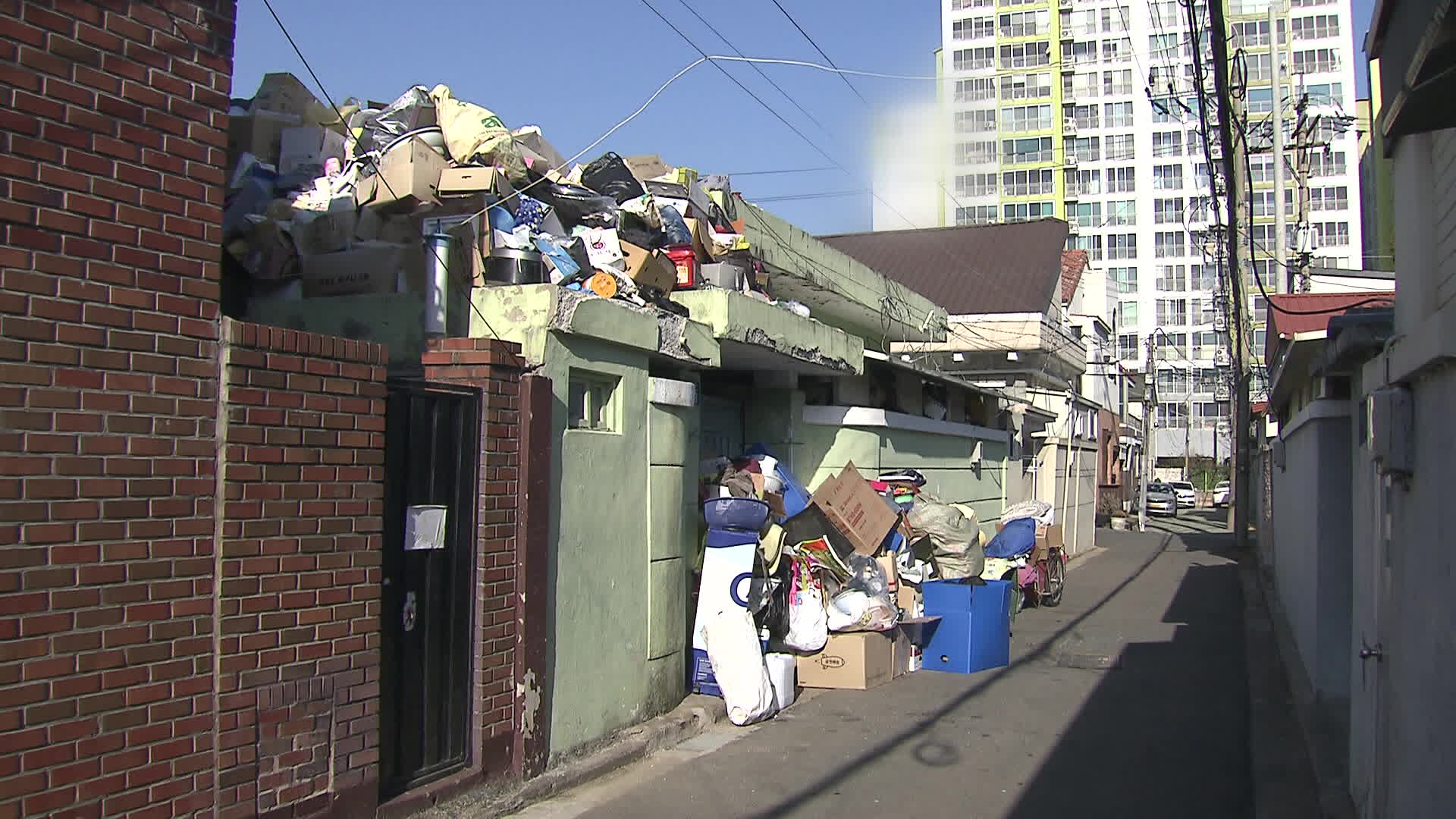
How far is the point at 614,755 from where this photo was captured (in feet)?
23.6

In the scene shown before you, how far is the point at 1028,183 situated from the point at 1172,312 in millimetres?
13091

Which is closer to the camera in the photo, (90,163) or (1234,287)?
(90,163)

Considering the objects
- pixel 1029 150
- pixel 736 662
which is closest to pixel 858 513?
pixel 736 662

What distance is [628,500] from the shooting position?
25.7 feet

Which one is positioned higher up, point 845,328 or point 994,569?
point 845,328

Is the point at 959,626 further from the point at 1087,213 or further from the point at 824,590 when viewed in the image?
the point at 1087,213

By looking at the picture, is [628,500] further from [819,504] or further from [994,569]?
[994,569]

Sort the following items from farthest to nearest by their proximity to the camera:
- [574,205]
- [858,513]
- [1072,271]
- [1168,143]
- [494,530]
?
[1168,143] → [1072,271] → [858,513] → [574,205] → [494,530]

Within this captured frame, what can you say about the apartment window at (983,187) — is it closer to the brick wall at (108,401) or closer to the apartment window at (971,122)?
the apartment window at (971,122)

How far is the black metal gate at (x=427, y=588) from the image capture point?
18.9ft

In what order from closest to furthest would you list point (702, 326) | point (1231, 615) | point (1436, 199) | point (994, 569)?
point (1436, 199) → point (702, 326) → point (994, 569) → point (1231, 615)

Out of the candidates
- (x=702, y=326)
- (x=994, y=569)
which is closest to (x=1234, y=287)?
(x=994, y=569)

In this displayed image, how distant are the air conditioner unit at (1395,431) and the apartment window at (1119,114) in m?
79.0

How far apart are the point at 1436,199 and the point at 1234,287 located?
60.7 ft
